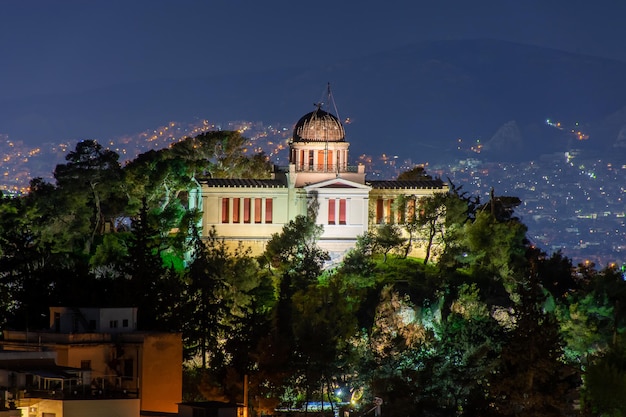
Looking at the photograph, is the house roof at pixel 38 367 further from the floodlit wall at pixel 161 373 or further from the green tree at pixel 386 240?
the green tree at pixel 386 240

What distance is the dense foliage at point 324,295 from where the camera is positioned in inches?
2790

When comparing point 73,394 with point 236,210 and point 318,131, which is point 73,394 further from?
point 318,131

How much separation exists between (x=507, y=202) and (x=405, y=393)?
1760 inches

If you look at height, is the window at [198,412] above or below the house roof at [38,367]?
below

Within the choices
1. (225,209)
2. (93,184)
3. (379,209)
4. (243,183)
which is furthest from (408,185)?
(93,184)

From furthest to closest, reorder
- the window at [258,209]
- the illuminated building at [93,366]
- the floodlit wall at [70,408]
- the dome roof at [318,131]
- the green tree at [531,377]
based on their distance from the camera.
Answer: the dome roof at [318,131] < the window at [258,209] < the green tree at [531,377] < the illuminated building at [93,366] < the floodlit wall at [70,408]

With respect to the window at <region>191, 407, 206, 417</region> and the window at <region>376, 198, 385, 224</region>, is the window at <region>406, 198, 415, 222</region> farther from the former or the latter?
the window at <region>191, 407, 206, 417</region>

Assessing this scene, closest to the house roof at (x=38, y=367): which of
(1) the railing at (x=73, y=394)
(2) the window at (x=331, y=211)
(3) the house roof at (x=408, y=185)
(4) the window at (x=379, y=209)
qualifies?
(1) the railing at (x=73, y=394)

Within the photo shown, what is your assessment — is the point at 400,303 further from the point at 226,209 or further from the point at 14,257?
the point at 14,257

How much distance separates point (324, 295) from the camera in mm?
89125

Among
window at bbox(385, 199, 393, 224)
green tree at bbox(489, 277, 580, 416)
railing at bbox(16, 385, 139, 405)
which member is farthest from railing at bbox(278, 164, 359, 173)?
railing at bbox(16, 385, 139, 405)

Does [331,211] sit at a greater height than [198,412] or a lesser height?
greater

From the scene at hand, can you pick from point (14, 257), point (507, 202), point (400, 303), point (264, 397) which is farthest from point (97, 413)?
point (507, 202)

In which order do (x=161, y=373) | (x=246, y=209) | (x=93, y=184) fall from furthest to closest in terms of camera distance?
(x=93, y=184) → (x=246, y=209) → (x=161, y=373)
